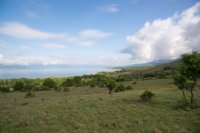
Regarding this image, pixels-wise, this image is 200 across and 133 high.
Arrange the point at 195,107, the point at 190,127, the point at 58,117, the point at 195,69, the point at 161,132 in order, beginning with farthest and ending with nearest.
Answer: the point at 195,69
the point at 195,107
the point at 58,117
the point at 190,127
the point at 161,132

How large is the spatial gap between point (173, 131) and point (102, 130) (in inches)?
222

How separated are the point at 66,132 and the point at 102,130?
298cm

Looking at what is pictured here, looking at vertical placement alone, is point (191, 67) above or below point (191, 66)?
below

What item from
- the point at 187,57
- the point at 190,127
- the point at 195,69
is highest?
the point at 187,57

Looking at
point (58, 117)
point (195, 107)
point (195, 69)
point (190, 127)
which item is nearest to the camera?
point (190, 127)

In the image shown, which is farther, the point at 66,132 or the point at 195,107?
the point at 195,107

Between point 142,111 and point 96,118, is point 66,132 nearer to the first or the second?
point 96,118

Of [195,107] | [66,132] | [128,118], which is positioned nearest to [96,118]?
[128,118]

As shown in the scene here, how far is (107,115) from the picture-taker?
65.3 feet

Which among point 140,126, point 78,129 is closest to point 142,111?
point 140,126

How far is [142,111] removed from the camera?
2098 centimetres

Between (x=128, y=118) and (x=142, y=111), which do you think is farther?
(x=142, y=111)

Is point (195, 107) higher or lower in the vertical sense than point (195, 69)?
lower

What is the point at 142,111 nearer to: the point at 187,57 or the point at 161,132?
the point at 161,132
